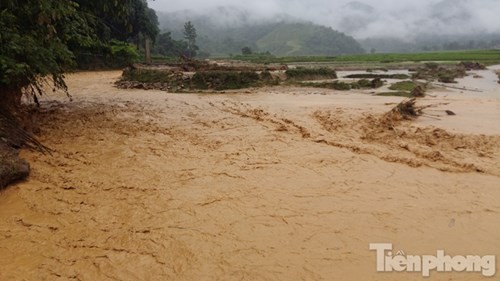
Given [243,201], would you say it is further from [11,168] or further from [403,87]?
[403,87]

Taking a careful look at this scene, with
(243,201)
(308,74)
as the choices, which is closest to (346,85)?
(308,74)

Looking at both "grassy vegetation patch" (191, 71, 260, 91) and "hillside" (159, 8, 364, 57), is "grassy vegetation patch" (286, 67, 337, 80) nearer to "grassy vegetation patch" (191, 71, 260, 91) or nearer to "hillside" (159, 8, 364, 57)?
"grassy vegetation patch" (191, 71, 260, 91)

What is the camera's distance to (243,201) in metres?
5.35

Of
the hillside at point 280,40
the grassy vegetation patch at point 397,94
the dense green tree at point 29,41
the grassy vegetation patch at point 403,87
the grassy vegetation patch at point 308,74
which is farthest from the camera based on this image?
the hillside at point 280,40

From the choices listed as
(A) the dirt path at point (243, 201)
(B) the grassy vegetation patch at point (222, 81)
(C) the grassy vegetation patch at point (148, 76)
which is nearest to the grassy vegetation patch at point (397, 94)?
(B) the grassy vegetation patch at point (222, 81)

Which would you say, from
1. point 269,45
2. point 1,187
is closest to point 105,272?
point 1,187

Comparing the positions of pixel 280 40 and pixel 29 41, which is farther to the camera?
pixel 280 40
